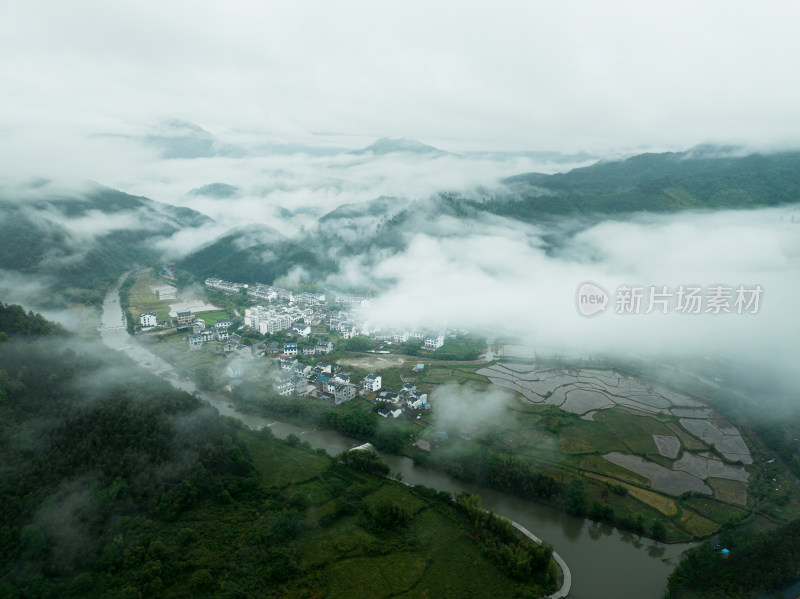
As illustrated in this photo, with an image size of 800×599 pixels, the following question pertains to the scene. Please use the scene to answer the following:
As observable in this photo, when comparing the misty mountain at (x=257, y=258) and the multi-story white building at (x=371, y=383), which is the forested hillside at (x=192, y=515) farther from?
the misty mountain at (x=257, y=258)

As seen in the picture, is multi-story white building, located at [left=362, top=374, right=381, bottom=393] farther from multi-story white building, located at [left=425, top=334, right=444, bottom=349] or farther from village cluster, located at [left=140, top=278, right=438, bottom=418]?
multi-story white building, located at [left=425, top=334, right=444, bottom=349]

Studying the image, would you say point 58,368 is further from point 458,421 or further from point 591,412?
point 591,412

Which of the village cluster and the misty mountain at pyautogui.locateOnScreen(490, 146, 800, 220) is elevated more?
the misty mountain at pyautogui.locateOnScreen(490, 146, 800, 220)

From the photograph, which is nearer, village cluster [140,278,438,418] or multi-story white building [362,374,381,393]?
village cluster [140,278,438,418]

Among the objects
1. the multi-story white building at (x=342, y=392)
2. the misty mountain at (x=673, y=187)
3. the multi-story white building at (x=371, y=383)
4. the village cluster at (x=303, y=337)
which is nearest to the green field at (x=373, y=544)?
the village cluster at (x=303, y=337)

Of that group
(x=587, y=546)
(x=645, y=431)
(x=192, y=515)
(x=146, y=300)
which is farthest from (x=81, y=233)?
(x=587, y=546)

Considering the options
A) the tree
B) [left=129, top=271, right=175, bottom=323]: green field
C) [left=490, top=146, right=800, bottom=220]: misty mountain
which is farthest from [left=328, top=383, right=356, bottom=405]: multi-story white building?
[left=490, top=146, right=800, bottom=220]: misty mountain

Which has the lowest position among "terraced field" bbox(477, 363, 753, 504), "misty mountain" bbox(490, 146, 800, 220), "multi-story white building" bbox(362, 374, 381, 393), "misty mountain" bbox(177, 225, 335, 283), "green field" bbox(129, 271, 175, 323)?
"terraced field" bbox(477, 363, 753, 504)
